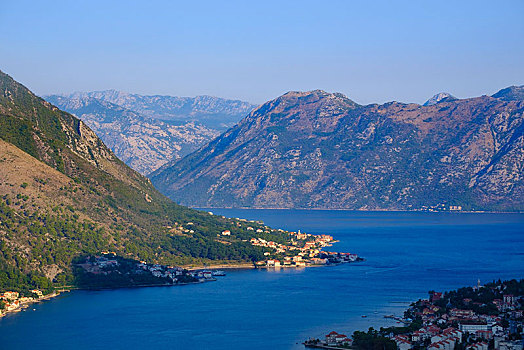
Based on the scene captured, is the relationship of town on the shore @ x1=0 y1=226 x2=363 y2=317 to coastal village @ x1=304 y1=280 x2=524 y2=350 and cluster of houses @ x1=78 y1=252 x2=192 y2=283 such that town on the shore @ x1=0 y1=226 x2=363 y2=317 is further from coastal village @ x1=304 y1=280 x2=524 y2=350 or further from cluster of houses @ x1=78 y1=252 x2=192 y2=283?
coastal village @ x1=304 y1=280 x2=524 y2=350

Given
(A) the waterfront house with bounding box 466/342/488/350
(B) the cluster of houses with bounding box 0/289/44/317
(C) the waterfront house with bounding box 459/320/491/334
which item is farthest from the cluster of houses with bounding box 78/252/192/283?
(A) the waterfront house with bounding box 466/342/488/350

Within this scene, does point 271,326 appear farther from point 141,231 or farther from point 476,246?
Result: point 476,246

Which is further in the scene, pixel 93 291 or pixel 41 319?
pixel 93 291

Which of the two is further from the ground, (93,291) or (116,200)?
(116,200)

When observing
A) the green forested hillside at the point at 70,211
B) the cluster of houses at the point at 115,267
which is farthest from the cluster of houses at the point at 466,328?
the green forested hillside at the point at 70,211

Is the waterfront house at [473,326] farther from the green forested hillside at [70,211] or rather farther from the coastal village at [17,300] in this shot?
the green forested hillside at [70,211]

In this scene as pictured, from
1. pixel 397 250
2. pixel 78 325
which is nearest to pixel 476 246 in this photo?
pixel 397 250
